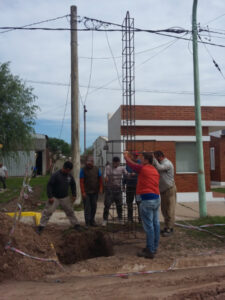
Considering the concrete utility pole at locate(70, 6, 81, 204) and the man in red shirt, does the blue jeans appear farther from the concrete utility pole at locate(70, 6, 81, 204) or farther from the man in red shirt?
the concrete utility pole at locate(70, 6, 81, 204)

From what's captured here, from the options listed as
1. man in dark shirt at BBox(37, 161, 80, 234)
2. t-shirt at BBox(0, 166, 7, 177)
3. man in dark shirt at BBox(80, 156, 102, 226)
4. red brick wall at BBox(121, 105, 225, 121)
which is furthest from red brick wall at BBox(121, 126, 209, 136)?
t-shirt at BBox(0, 166, 7, 177)

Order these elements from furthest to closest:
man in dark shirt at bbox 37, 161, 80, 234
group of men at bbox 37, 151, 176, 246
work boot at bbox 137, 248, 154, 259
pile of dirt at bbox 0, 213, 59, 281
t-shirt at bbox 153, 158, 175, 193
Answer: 1. t-shirt at bbox 153, 158, 175, 193
2. group of men at bbox 37, 151, 176, 246
3. man in dark shirt at bbox 37, 161, 80, 234
4. work boot at bbox 137, 248, 154, 259
5. pile of dirt at bbox 0, 213, 59, 281

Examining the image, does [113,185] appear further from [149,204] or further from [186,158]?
[186,158]

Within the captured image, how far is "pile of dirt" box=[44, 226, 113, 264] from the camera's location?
21.7 ft

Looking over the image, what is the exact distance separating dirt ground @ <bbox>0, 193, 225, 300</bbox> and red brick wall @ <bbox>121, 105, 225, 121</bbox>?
21.5 ft

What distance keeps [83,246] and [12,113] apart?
1506cm

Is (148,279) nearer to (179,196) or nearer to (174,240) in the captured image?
(174,240)

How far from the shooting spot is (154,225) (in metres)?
6.20

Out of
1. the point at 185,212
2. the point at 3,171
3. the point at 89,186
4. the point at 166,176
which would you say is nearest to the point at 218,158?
the point at 185,212

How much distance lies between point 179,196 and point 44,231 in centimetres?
751

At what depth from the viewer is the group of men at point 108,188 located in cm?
738

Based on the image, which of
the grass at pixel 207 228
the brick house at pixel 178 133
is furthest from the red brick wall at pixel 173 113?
the grass at pixel 207 228

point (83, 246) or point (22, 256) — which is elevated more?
point (22, 256)

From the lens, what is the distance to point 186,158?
561 inches
